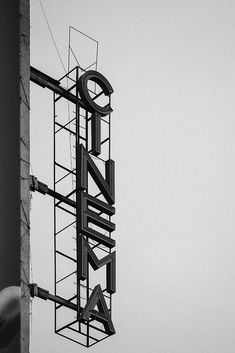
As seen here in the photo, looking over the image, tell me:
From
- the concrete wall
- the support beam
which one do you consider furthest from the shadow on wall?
the support beam

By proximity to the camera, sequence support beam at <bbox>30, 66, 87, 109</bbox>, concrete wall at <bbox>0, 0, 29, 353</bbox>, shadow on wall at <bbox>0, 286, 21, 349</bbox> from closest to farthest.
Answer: shadow on wall at <bbox>0, 286, 21, 349</bbox> → concrete wall at <bbox>0, 0, 29, 353</bbox> → support beam at <bbox>30, 66, 87, 109</bbox>

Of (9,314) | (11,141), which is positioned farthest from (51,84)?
(9,314)

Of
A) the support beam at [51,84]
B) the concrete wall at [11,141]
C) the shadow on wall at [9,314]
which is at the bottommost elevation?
the shadow on wall at [9,314]

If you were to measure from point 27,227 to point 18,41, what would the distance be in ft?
15.3

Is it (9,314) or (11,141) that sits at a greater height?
(11,141)

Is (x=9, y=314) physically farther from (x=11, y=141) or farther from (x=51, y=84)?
(x=51, y=84)

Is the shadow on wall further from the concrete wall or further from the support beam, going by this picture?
the support beam

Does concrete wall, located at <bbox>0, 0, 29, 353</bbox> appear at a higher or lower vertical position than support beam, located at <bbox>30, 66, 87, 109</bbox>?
lower

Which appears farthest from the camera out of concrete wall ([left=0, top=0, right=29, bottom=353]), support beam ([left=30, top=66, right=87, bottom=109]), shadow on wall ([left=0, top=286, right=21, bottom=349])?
support beam ([left=30, top=66, right=87, bottom=109])

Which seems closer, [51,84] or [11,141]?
[11,141]

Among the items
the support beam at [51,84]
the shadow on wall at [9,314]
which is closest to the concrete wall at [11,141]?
the shadow on wall at [9,314]

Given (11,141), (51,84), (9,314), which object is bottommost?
(9,314)

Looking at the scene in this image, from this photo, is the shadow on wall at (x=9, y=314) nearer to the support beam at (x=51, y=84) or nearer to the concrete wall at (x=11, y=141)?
the concrete wall at (x=11, y=141)

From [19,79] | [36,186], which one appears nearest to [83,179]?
[36,186]
